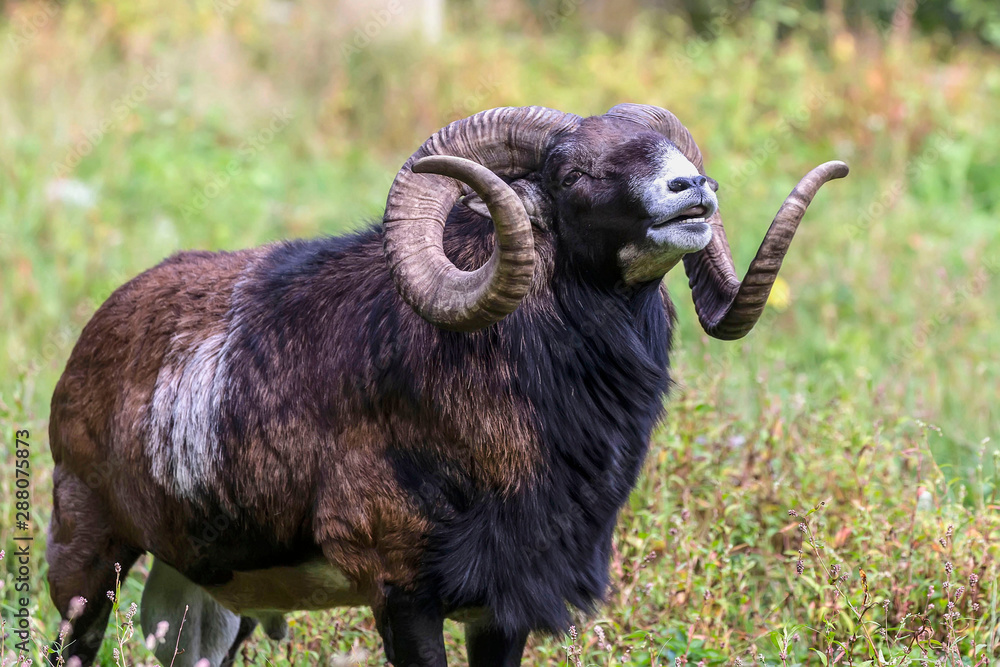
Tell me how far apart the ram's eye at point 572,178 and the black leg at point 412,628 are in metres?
1.39

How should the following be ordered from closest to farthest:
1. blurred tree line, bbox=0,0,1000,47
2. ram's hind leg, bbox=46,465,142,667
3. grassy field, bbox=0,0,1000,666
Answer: ram's hind leg, bbox=46,465,142,667 → grassy field, bbox=0,0,1000,666 → blurred tree line, bbox=0,0,1000,47

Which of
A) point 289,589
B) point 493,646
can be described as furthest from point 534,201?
point 289,589

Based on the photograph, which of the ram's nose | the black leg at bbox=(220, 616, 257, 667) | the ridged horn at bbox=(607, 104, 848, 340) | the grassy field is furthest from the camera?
the black leg at bbox=(220, 616, 257, 667)

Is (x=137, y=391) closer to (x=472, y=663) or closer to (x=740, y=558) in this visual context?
(x=472, y=663)

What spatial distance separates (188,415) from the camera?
13.1ft

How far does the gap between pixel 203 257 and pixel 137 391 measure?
63 cm

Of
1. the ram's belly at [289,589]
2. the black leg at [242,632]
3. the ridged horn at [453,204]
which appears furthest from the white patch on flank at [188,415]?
Result: the black leg at [242,632]

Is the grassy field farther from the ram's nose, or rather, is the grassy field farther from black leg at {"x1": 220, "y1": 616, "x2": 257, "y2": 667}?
the ram's nose

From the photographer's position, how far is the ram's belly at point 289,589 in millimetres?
3932

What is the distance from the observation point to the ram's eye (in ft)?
11.8

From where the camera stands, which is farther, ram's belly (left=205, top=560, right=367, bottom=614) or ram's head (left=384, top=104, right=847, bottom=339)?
ram's belly (left=205, top=560, right=367, bottom=614)

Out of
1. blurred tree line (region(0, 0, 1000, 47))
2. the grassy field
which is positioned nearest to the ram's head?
the grassy field

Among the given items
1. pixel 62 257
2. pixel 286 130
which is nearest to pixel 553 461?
pixel 62 257

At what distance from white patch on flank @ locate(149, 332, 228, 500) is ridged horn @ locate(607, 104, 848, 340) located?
163cm
